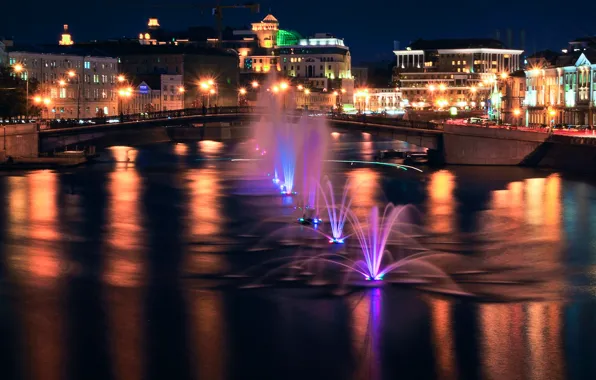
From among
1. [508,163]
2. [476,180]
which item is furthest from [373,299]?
[508,163]

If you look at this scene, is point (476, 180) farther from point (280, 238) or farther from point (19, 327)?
point (19, 327)

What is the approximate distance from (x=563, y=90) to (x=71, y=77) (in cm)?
4477

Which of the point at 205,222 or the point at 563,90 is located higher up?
the point at 563,90

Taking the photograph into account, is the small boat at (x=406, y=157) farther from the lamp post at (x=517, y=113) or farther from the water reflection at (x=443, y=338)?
the water reflection at (x=443, y=338)

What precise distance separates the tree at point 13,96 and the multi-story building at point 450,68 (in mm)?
97880

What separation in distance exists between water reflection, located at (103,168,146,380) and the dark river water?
0.05 meters

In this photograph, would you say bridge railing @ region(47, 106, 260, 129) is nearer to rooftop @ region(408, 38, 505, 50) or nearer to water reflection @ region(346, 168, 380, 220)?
water reflection @ region(346, 168, 380, 220)

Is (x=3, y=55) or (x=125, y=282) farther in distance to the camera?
(x=3, y=55)

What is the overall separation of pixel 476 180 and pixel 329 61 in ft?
405

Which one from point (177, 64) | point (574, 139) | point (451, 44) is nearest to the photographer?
point (574, 139)

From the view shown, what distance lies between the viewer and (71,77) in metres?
98.7

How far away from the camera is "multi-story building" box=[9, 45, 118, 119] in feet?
306

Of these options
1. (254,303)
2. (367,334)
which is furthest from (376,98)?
(367,334)

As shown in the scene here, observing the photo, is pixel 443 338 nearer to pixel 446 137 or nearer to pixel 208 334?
pixel 208 334
